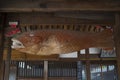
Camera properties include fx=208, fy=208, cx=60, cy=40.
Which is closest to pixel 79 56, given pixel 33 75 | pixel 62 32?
pixel 33 75

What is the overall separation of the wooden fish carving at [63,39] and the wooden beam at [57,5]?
122cm

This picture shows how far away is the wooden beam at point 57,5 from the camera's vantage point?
2.74m

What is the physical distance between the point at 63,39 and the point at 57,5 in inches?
67.5

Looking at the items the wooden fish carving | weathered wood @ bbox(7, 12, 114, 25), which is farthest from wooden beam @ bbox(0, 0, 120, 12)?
the wooden fish carving

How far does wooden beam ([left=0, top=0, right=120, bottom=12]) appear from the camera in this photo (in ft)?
8.99

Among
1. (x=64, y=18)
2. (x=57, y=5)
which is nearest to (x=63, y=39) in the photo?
(x=64, y=18)

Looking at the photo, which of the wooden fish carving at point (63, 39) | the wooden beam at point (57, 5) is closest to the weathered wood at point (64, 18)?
the wooden beam at point (57, 5)

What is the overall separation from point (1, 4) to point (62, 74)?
6.85 meters

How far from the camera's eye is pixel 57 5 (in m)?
2.76

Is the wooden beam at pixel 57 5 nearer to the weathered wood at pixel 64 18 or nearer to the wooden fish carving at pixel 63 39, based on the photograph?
the weathered wood at pixel 64 18

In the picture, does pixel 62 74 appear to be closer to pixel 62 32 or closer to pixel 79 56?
pixel 79 56

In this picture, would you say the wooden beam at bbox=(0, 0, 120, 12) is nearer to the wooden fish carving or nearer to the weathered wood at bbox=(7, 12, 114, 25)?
the weathered wood at bbox=(7, 12, 114, 25)

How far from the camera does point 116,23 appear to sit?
301 centimetres

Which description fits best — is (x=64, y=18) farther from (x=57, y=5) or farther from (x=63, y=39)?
(x=63, y=39)
